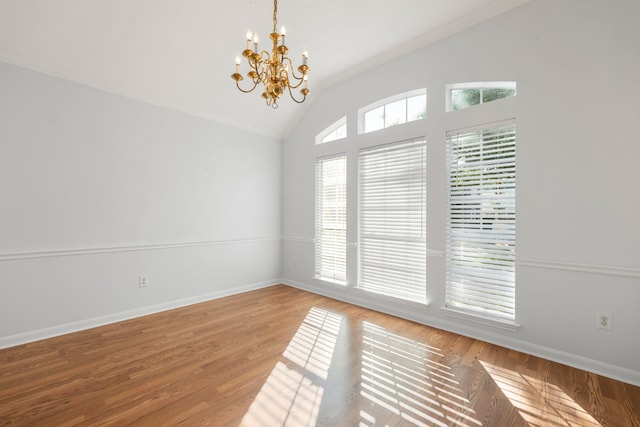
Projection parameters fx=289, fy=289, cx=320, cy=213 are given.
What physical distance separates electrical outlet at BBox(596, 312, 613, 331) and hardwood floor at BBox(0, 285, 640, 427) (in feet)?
1.29

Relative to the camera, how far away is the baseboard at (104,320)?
112 inches

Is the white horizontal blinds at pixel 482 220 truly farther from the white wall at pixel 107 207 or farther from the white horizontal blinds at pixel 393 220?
the white wall at pixel 107 207

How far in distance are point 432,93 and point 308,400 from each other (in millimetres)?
3287

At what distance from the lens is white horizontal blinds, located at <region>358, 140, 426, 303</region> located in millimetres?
3475

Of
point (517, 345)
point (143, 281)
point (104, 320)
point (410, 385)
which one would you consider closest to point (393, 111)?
A: point (517, 345)

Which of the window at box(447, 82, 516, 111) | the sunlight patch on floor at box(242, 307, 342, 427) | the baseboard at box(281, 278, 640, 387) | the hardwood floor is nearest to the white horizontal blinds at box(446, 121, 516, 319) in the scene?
the baseboard at box(281, 278, 640, 387)

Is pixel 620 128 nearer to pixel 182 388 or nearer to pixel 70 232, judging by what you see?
pixel 182 388

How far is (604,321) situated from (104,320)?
16.1ft

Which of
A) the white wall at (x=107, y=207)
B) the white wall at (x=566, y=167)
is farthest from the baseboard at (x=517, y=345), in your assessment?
the white wall at (x=107, y=207)

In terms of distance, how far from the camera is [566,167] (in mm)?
2498

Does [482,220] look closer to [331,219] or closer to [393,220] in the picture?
[393,220]

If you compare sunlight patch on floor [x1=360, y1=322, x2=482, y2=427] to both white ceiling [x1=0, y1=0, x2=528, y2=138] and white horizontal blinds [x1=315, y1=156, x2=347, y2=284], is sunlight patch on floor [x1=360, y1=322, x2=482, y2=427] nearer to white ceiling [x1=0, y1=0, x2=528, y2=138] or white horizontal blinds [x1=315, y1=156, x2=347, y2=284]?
white horizontal blinds [x1=315, y1=156, x2=347, y2=284]

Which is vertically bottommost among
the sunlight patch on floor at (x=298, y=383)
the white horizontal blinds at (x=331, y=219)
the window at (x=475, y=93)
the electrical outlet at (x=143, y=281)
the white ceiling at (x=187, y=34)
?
the sunlight patch on floor at (x=298, y=383)

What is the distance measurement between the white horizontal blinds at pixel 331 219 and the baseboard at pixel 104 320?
1426 millimetres
